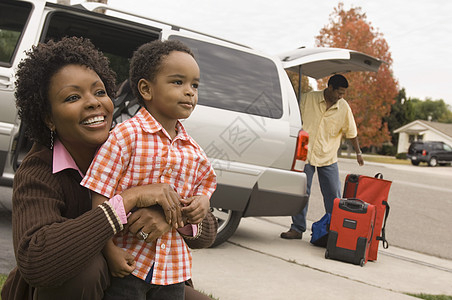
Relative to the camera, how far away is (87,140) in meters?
1.46

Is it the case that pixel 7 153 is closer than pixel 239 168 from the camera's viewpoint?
Yes

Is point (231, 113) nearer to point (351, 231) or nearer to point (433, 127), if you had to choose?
point (351, 231)

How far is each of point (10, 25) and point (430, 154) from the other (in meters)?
35.7

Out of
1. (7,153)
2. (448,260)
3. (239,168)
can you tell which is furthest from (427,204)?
(7,153)

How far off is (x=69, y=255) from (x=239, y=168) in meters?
3.38

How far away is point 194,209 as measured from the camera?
4.97 ft

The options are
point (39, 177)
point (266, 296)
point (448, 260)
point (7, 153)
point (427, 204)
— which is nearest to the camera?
point (39, 177)

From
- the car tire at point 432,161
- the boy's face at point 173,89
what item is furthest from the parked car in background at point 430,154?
the boy's face at point 173,89

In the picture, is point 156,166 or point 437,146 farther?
point 437,146

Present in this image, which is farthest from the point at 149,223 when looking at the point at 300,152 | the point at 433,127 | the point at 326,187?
the point at 433,127

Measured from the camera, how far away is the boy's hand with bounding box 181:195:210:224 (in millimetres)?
1504

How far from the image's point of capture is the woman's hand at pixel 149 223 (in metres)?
1.40

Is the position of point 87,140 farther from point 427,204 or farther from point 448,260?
point 427,204

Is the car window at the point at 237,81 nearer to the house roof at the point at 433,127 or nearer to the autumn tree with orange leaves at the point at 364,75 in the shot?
the autumn tree with orange leaves at the point at 364,75
